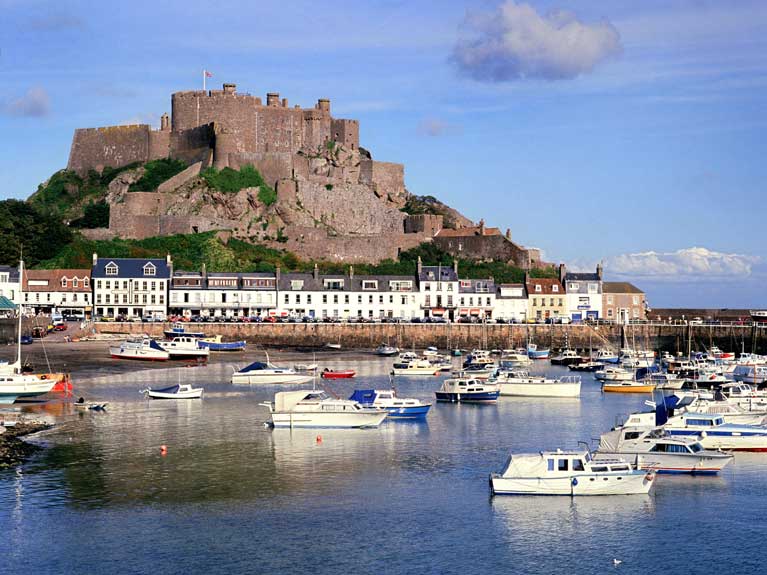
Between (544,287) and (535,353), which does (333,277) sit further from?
(535,353)

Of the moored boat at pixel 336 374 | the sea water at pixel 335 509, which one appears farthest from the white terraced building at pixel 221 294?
the sea water at pixel 335 509

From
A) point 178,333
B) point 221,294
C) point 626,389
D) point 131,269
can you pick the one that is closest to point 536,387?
point 626,389

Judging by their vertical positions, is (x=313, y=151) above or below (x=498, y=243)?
above

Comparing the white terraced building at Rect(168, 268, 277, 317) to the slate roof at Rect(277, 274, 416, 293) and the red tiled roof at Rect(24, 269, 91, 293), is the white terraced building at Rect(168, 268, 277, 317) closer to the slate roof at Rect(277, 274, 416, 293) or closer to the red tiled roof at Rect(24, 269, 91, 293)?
the slate roof at Rect(277, 274, 416, 293)

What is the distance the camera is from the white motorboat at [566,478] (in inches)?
1215

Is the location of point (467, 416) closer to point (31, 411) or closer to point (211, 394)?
point (211, 394)

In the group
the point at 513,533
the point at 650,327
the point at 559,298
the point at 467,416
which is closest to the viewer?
the point at 513,533

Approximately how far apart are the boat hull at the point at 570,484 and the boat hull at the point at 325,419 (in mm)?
12556

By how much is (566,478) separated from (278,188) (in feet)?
253

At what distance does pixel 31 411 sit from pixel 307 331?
43.2m

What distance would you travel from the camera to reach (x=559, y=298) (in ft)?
326

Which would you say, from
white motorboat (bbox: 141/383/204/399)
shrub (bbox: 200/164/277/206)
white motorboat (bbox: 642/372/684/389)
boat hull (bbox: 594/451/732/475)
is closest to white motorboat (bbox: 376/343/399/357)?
white motorboat (bbox: 642/372/684/389)

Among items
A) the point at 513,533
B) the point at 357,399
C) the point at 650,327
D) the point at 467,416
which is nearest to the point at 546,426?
the point at 467,416

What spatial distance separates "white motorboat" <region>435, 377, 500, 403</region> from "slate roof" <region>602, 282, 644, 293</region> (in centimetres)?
4847
